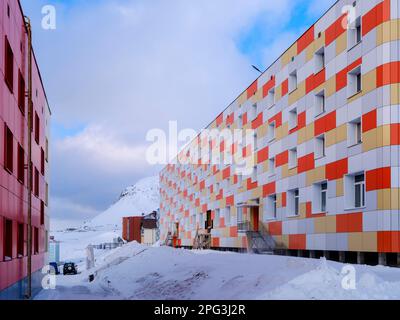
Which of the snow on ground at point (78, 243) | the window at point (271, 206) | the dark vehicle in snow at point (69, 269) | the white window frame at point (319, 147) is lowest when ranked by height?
the snow on ground at point (78, 243)

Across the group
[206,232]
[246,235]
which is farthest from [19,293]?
[206,232]

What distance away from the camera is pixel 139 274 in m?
27.0

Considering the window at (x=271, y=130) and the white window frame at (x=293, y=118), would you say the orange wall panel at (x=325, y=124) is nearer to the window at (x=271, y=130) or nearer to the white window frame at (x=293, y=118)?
the white window frame at (x=293, y=118)

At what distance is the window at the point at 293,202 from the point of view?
30.5 metres

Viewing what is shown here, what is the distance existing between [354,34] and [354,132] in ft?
14.6

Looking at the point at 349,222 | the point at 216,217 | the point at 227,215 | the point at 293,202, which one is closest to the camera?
the point at 349,222

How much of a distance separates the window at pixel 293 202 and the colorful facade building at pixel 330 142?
0.06m

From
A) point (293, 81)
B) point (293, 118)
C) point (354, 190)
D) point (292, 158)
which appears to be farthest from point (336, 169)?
point (293, 81)

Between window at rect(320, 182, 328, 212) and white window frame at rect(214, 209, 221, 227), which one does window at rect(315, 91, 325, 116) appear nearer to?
window at rect(320, 182, 328, 212)

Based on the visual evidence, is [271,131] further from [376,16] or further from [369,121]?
[376,16]

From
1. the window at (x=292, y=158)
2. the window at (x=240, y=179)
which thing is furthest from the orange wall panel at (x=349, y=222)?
the window at (x=240, y=179)

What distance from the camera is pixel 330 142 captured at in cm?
2597

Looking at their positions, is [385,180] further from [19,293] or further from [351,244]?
[19,293]

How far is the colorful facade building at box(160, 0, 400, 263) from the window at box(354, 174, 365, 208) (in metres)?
0.05
